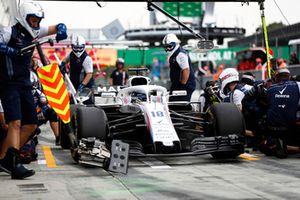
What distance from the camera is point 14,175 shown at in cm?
775

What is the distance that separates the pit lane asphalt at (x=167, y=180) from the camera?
6691mm

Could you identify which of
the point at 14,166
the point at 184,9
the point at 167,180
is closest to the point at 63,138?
the point at 14,166

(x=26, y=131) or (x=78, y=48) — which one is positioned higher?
(x=78, y=48)

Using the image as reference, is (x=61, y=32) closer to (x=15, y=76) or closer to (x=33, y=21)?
(x=33, y=21)

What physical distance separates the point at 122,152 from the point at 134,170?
0.48 m

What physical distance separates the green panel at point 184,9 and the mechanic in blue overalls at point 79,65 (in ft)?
79.8

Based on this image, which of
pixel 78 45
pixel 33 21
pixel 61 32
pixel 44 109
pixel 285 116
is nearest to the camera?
pixel 33 21

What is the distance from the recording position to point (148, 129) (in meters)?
9.03

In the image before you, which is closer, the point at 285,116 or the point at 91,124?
the point at 91,124

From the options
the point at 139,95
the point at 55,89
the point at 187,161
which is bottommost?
the point at 187,161

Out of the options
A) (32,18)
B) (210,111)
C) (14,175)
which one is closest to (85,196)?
(14,175)

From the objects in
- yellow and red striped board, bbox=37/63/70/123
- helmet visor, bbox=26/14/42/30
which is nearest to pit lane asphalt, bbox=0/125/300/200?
yellow and red striped board, bbox=37/63/70/123

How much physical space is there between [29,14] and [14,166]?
164 centimetres

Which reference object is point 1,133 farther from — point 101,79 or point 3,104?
point 101,79
